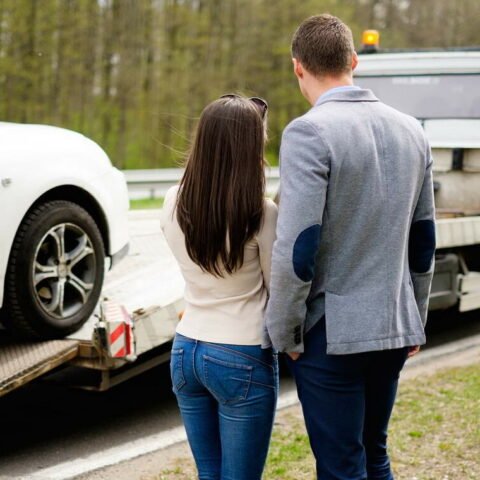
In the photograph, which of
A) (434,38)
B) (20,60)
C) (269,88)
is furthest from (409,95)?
(434,38)

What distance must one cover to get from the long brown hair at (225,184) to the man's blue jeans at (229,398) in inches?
10.9

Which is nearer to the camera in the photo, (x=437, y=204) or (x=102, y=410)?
(x=102, y=410)

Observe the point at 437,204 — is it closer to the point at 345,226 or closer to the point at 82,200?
the point at 82,200

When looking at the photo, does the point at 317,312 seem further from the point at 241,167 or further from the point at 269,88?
the point at 269,88

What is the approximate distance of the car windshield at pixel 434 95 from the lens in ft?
27.7

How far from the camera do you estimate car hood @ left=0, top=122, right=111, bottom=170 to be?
15.0ft

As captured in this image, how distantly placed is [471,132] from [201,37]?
2226cm

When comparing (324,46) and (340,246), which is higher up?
(324,46)

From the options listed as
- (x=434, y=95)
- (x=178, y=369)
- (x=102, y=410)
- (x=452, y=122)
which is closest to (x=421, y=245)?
(x=178, y=369)

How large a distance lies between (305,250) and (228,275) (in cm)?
30

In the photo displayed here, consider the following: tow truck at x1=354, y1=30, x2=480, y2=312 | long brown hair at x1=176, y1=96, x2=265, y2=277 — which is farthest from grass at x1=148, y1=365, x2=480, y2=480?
tow truck at x1=354, y1=30, x2=480, y2=312

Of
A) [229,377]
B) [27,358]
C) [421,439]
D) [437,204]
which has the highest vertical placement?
[229,377]

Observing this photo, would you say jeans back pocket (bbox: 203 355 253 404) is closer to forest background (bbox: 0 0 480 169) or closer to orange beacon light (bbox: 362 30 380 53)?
orange beacon light (bbox: 362 30 380 53)

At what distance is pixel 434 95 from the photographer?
855cm
